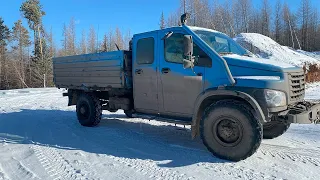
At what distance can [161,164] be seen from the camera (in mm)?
4621

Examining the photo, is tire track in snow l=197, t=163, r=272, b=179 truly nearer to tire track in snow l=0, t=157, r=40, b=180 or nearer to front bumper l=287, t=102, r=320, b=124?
front bumper l=287, t=102, r=320, b=124

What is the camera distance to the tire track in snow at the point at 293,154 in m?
4.72

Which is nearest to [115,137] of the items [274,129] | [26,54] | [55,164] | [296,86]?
[55,164]

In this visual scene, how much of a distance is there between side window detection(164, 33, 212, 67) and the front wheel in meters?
0.82

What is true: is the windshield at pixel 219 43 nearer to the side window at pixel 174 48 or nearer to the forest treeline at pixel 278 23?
the side window at pixel 174 48

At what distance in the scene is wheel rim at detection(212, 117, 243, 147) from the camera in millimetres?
4734

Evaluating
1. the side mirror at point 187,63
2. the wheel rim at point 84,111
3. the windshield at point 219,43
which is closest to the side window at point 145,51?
the windshield at point 219,43

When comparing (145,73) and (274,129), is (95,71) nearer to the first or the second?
(145,73)

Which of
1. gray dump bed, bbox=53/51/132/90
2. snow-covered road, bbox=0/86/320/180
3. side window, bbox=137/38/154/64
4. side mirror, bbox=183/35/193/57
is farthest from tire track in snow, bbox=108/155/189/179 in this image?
gray dump bed, bbox=53/51/132/90

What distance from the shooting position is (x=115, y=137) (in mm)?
6465

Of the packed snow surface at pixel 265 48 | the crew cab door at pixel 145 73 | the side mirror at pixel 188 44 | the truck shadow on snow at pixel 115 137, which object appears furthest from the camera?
the packed snow surface at pixel 265 48

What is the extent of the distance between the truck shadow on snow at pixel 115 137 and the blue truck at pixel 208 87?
517 mm

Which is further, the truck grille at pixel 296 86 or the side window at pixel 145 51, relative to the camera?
the side window at pixel 145 51

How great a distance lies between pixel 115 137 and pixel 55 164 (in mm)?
1940
